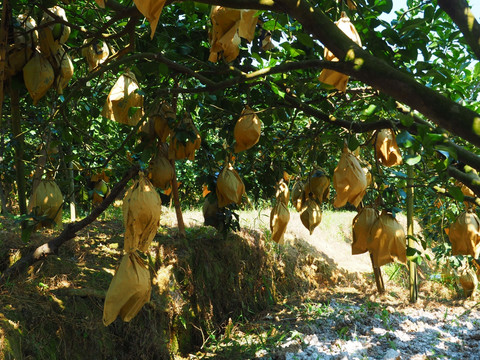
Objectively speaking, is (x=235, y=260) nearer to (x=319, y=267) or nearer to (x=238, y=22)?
(x=319, y=267)

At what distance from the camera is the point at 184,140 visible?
1607 millimetres

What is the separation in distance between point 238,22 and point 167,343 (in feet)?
8.37

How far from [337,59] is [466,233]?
3.77 feet

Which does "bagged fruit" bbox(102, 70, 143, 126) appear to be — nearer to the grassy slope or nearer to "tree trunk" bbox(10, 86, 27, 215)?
"tree trunk" bbox(10, 86, 27, 215)

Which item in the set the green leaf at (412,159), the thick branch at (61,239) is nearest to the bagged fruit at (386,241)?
the green leaf at (412,159)

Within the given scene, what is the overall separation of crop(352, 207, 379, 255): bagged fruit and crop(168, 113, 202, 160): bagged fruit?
2.34 feet

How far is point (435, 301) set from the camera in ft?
15.7

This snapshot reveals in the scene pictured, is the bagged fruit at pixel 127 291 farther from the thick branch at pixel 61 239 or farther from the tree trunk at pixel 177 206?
the tree trunk at pixel 177 206

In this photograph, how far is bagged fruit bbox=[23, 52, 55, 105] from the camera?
4.21ft

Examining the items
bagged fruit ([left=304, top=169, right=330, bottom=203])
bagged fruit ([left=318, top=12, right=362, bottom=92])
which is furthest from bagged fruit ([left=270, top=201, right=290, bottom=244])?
bagged fruit ([left=318, top=12, right=362, bottom=92])

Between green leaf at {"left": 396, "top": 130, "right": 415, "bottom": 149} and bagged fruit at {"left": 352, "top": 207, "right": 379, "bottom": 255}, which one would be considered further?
bagged fruit at {"left": 352, "top": 207, "right": 379, "bottom": 255}

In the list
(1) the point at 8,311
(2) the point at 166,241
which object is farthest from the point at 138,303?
(2) the point at 166,241

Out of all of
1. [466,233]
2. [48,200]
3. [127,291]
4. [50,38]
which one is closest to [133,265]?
[127,291]

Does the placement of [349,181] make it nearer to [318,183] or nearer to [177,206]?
[318,183]
